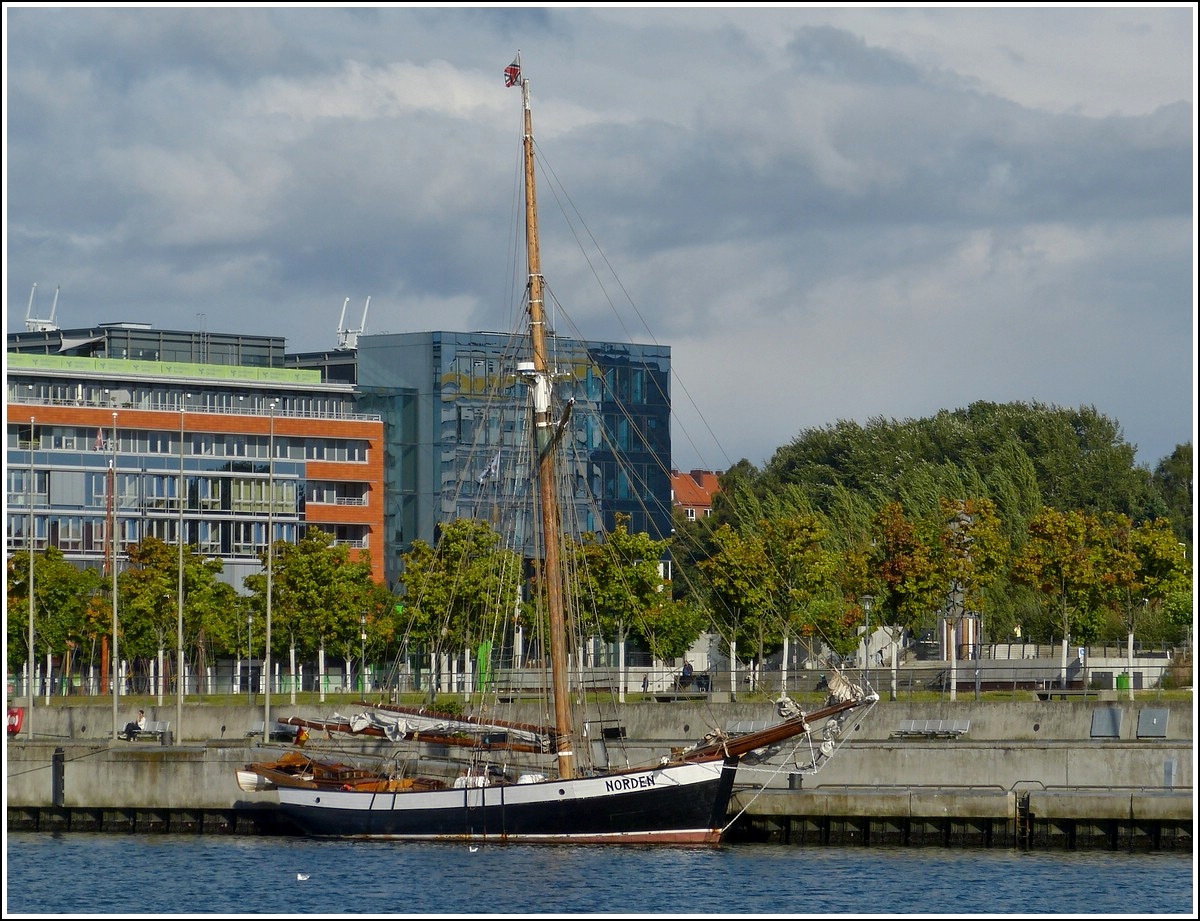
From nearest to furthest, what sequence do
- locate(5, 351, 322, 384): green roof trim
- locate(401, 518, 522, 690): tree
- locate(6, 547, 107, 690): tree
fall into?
locate(401, 518, 522, 690): tree
locate(6, 547, 107, 690): tree
locate(5, 351, 322, 384): green roof trim

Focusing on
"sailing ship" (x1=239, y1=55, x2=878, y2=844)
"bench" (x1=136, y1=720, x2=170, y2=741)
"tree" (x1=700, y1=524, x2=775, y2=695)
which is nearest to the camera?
"sailing ship" (x1=239, y1=55, x2=878, y2=844)

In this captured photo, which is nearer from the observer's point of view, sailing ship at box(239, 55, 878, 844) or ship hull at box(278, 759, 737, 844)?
ship hull at box(278, 759, 737, 844)

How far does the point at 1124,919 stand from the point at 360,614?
61.1m

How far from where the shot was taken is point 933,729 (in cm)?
6438

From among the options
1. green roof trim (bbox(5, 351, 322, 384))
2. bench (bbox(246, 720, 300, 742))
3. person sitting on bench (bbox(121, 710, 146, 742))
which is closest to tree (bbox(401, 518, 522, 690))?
bench (bbox(246, 720, 300, 742))

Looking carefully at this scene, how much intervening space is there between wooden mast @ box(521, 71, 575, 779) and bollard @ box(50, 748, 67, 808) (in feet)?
52.4

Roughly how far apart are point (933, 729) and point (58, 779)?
2747cm

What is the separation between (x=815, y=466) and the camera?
153500 mm

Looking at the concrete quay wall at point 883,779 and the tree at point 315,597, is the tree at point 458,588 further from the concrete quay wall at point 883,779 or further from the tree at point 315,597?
the concrete quay wall at point 883,779

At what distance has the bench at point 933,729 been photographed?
64.0m

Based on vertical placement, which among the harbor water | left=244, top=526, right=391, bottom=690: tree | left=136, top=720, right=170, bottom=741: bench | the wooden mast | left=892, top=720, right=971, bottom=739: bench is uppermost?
the wooden mast

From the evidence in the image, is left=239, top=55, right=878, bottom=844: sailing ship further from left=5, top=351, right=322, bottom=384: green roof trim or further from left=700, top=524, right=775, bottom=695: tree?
left=5, top=351, right=322, bottom=384: green roof trim

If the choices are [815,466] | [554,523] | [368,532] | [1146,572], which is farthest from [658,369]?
[554,523]

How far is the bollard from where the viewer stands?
2667 inches
